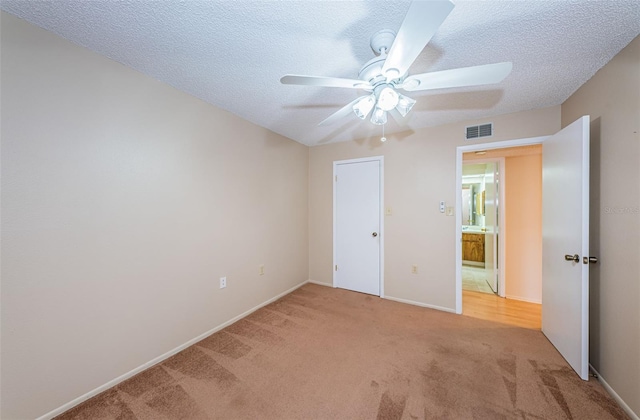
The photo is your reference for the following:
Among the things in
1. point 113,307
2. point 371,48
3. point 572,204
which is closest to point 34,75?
point 113,307

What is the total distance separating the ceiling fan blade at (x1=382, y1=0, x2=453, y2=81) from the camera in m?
0.79

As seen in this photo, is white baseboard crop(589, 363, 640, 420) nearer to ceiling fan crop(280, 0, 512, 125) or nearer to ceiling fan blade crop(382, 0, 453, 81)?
ceiling fan crop(280, 0, 512, 125)

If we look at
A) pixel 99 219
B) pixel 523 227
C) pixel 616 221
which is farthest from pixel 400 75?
pixel 523 227

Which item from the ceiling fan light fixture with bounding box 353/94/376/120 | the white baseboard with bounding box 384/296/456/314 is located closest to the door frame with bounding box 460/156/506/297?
the white baseboard with bounding box 384/296/456/314

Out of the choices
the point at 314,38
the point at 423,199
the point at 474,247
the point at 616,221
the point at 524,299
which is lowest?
the point at 524,299

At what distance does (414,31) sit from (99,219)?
7.22 ft

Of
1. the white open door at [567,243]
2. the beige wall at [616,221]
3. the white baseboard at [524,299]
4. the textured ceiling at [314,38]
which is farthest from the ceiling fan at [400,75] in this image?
the white baseboard at [524,299]

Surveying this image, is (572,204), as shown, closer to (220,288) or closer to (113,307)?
(220,288)

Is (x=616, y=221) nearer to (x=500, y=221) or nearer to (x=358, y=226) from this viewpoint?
(x=500, y=221)

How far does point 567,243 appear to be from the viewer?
6.19ft

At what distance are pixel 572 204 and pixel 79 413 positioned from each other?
12.5ft

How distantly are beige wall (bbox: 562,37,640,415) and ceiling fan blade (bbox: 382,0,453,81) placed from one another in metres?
1.58

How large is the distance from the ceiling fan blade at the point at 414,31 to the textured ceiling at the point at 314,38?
1.05ft

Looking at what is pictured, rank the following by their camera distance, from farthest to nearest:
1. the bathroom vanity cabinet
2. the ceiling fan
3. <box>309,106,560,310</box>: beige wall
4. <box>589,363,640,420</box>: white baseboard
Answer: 1. the bathroom vanity cabinet
2. <box>309,106,560,310</box>: beige wall
3. <box>589,363,640,420</box>: white baseboard
4. the ceiling fan
